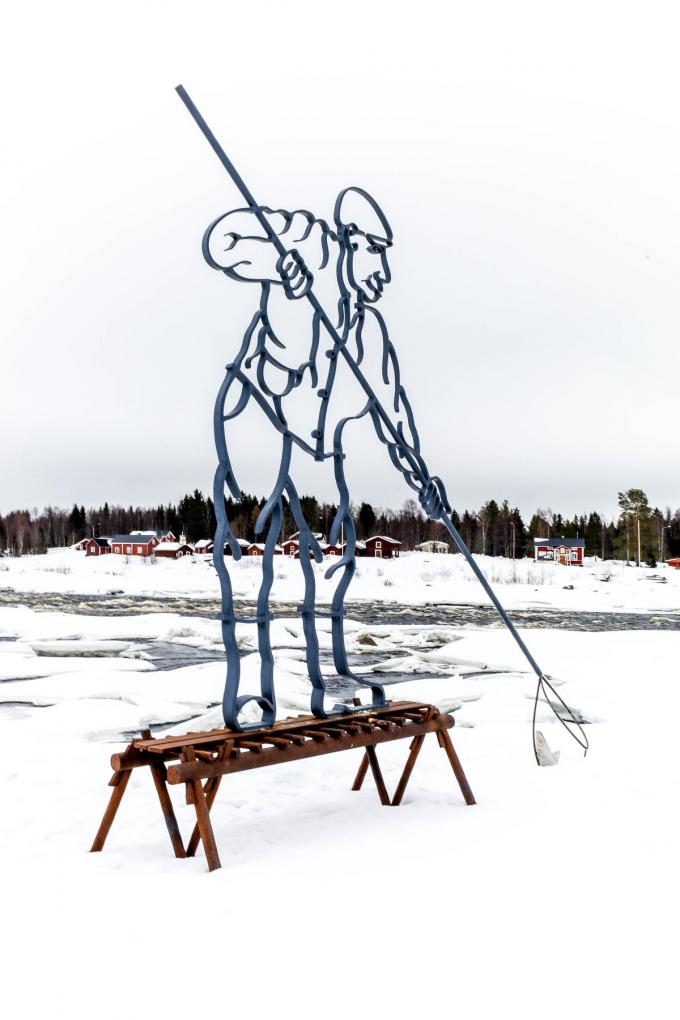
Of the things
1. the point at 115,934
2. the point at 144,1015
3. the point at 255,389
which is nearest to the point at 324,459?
the point at 255,389

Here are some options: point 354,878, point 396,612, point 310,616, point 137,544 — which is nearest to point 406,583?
point 396,612

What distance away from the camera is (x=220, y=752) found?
12.8ft

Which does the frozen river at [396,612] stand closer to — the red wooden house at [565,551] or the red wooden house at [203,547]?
the red wooden house at [203,547]

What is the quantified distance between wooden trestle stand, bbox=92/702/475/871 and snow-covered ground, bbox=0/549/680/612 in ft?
66.1

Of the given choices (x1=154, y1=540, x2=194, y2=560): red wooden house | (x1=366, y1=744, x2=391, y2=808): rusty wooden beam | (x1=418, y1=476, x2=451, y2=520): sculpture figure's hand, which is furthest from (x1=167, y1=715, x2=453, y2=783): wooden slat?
(x1=154, y1=540, x2=194, y2=560): red wooden house

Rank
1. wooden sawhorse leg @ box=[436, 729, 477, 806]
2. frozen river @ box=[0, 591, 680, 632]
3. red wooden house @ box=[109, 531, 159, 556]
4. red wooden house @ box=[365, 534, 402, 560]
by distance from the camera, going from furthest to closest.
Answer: red wooden house @ box=[109, 531, 159, 556], red wooden house @ box=[365, 534, 402, 560], frozen river @ box=[0, 591, 680, 632], wooden sawhorse leg @ box=[436, 729, 477, 806]

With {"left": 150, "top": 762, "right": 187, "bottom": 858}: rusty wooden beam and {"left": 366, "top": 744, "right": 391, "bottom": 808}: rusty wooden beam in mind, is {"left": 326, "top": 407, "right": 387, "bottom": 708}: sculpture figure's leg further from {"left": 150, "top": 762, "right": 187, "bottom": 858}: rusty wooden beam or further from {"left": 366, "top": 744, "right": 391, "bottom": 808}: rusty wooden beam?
{"left": 150, "top": 762, "right": 187, "bottom": 858}: rusty wooden beam

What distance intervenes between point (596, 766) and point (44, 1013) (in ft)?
12.7

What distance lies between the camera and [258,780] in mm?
5465

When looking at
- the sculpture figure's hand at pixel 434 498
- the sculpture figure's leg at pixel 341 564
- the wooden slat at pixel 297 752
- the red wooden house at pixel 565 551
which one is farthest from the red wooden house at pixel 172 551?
the wooden slat at pixel 297 752

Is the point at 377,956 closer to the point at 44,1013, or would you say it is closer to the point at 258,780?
the point at 44,1013

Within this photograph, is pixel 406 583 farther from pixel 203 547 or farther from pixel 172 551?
pixel 203 547

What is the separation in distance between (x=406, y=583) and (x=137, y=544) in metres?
32.8

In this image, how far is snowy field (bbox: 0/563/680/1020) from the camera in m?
2.85
